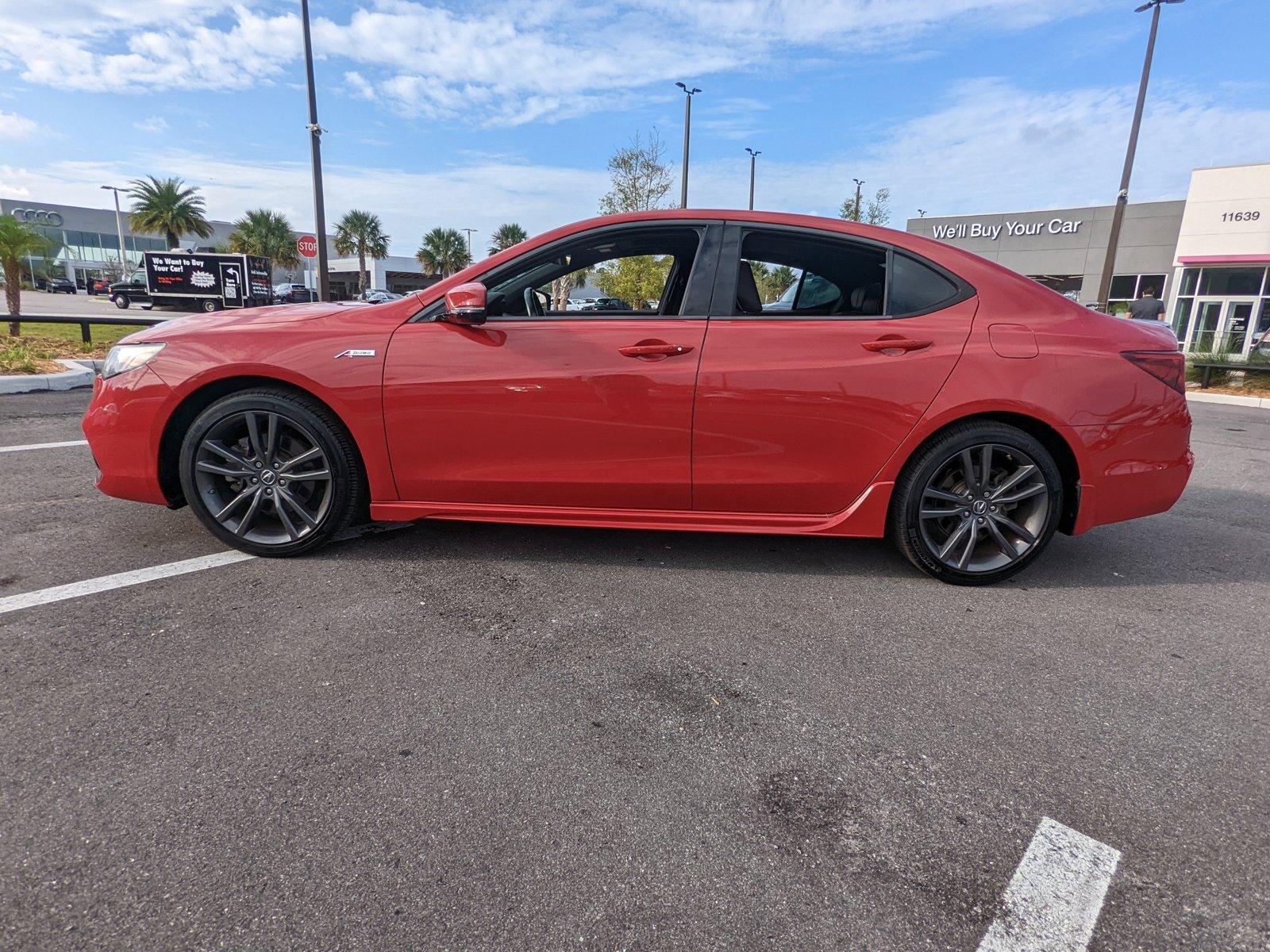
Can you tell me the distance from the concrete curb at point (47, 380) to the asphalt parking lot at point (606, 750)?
628 cm

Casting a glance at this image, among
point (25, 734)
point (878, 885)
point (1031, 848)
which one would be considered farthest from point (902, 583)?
point (25, 734)

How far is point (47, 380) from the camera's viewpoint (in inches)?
335

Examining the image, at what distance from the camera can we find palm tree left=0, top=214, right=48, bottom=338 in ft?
45.5

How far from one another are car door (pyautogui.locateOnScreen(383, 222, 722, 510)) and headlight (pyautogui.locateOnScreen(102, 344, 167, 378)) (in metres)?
1.15

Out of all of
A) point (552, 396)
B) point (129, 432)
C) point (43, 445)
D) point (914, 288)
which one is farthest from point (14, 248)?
point (914, 288)

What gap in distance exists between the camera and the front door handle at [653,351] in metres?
3.14

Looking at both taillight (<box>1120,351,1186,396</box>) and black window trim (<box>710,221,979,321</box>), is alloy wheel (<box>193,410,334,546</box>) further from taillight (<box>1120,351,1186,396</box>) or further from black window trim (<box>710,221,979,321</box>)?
taillight (<box>1120,351,1186,396</box>)

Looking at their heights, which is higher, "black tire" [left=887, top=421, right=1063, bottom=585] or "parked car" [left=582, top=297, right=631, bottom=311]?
"parked car" [left=582, top=297, right=631, bottom=311]

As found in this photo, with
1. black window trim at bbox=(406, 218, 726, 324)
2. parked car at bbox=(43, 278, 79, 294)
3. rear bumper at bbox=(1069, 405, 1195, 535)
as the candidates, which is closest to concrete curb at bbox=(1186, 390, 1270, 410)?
rear bumper at bbox=(1069, 405, 1195, 535)

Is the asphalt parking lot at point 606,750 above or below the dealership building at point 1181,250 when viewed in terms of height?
below

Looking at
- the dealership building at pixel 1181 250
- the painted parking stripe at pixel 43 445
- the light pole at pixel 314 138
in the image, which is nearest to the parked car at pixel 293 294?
the light pole at pixel 314 138

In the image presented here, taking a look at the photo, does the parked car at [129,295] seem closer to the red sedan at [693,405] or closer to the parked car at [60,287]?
the parked car at [60,287]

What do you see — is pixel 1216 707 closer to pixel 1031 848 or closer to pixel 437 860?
pixel 1031 848

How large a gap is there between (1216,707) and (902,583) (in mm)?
1224
